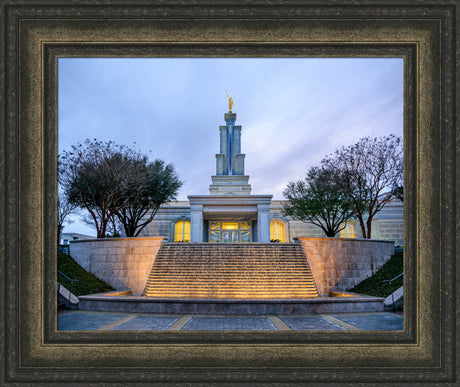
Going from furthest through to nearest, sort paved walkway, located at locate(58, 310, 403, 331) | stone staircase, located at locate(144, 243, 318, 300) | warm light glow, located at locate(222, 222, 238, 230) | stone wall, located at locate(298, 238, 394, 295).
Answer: warm light glow, located at locate(222, 222, 238, 230) < stone wall, located at locate(298, 238, 394, 295) < stone staircase, located at locate(144, 243, 318, 300) < paved walkway, located at locate(58, 310, 403, 331)

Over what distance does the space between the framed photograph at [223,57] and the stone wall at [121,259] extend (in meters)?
9.87

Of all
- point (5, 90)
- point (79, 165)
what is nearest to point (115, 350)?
point (5, 90)

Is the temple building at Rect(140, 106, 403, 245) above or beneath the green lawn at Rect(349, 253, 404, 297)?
above

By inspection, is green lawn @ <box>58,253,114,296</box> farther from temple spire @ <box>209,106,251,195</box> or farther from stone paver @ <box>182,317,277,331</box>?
temple spire @ <box>209,106,251,195</box>

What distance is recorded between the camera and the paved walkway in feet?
26.3

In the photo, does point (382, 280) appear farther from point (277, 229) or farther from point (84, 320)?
point (277, 229)

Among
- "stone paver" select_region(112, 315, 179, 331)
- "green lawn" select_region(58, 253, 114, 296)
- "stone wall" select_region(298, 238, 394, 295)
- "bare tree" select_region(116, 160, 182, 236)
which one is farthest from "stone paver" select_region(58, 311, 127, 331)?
"bare tree" select_region(116, 160, 182, 236)

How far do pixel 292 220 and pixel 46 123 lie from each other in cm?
2651

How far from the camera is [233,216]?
24.4 metres

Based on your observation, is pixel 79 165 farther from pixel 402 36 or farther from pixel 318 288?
pixel 402 36

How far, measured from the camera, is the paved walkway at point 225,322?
8.02m

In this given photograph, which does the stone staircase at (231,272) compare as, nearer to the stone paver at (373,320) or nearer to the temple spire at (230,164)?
the stone paver at (373,320)

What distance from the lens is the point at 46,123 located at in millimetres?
5035

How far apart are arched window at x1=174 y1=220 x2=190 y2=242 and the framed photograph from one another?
24934 mm
